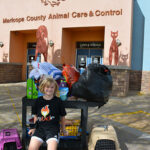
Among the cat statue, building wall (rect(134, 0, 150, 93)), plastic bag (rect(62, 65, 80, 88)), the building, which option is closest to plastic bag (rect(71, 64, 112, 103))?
plastic bag (rect(62, 65, 80, 88))

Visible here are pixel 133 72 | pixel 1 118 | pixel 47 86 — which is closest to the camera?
pixel 47 86

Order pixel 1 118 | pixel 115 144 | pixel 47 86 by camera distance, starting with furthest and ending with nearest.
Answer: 1. pixel 1 118
2. pixel 115 144
3. pixel 47 86

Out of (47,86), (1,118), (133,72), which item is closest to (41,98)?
(47,86)

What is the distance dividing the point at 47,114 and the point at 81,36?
1248 centimetres

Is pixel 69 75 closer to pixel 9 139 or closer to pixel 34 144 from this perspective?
pixel 34 144

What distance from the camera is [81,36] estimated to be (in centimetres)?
1452

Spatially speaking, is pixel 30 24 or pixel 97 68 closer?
pixel 97 68

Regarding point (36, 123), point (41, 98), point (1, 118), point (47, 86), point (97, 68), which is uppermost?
point (97, 68)

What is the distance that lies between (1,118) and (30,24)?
10582 millimetres

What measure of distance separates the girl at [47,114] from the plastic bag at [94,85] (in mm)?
373

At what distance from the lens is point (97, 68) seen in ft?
9.34

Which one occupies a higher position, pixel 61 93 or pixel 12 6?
pixel 12 6

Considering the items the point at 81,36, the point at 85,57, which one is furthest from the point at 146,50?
the point at 81,36

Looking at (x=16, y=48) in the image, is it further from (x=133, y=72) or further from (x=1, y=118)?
(x=1, y=118)
